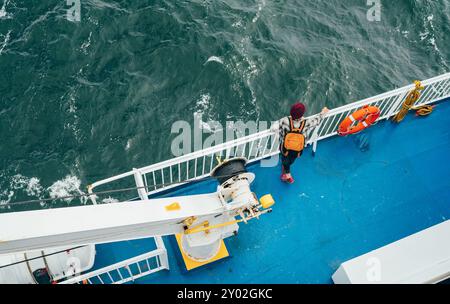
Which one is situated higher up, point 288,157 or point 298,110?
point 298,110

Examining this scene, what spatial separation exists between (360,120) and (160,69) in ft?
30.1

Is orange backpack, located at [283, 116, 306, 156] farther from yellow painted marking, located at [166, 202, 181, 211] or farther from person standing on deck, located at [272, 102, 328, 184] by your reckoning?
yellow painted marking, located at [166, 202, 181, 211]

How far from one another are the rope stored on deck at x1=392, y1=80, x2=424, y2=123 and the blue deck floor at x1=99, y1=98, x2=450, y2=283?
267 mm

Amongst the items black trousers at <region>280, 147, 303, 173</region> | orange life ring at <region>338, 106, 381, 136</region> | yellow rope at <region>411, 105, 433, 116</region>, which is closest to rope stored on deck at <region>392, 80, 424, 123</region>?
yellow rope at <region>411, 105, 433, 116</region>

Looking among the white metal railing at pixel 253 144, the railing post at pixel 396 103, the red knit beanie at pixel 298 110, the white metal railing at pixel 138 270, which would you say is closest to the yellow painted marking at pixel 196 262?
the white metal railing at pixel 138 270

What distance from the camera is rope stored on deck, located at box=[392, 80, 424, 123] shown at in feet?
32.2

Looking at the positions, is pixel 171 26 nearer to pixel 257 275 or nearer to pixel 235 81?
pixel 235 81

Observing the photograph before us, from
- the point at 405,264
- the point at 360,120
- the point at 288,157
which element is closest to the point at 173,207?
the point at 288,157

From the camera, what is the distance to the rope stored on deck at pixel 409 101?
32.2 feet

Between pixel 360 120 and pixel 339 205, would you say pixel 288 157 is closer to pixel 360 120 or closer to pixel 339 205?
pixel 339 205

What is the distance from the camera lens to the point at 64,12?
1725 cm

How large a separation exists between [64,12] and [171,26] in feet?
16.0

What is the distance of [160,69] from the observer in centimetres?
1619
